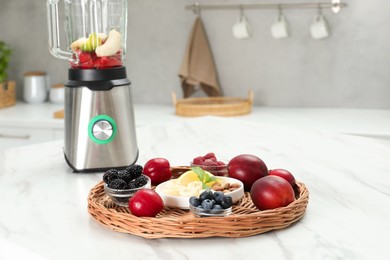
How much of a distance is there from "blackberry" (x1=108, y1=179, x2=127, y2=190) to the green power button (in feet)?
1.12

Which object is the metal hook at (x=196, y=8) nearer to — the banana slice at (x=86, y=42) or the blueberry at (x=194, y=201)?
the banana slice at (x=86, y=42)

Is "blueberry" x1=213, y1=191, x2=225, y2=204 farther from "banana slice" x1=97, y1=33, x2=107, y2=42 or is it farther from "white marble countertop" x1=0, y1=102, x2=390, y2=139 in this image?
"white marble countertop" x1=0, y1=102, x2=390, y2=139

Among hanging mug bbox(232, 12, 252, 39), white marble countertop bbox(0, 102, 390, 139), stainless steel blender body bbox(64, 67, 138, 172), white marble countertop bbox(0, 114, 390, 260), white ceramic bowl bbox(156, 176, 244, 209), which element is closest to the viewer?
white marble countertop bbox(0, 114, 390, 260)

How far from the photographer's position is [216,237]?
3.57ft

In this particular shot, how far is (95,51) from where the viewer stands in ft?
5.20

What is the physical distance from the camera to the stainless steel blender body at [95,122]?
5.12 ft

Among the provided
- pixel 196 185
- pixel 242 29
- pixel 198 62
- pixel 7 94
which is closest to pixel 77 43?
pixel 196 185

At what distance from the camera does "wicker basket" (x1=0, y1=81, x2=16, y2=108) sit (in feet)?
11.7

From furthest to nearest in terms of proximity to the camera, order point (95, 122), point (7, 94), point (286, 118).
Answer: point (7, 94), point (286, 118), point (95, 122)

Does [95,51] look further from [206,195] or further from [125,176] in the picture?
[206,195]

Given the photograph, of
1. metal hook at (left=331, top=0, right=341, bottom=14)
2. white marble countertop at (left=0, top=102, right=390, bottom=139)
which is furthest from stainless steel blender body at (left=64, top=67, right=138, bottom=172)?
metal hook at (left=331, top=0, right=341, bottom=14)

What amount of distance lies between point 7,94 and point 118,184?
2581mm

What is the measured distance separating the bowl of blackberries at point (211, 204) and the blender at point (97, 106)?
1.71ft

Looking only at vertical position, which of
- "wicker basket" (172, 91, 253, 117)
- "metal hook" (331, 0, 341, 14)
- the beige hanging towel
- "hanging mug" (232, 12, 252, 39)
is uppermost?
"metal hook" (331, 0, 341, 14)
